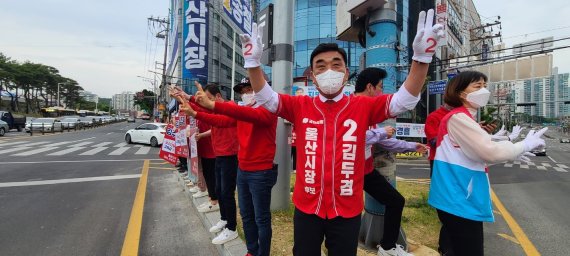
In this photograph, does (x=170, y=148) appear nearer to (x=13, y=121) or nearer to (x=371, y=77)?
(x=371, y=77)

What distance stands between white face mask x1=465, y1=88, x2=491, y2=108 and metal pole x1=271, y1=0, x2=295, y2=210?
2544 millimetres

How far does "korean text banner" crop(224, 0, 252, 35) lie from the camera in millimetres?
6074

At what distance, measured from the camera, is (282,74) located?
14.3 ft

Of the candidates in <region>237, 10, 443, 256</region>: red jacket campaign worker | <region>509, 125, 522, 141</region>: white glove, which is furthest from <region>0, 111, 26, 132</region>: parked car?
<region>509, 125, 522, 141</region>: white glove

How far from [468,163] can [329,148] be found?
908 mm

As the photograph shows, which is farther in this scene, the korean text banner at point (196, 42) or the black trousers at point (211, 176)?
the korean text banner at point (196, 42)

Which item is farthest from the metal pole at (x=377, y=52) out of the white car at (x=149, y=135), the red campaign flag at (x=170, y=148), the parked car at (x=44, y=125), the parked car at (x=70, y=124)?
the parked car at (x=70, y=124)

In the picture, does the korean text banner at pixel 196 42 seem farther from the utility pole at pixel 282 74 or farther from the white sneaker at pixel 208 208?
the utility pole at pixel 282 74

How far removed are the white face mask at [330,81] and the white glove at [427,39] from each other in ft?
1.40

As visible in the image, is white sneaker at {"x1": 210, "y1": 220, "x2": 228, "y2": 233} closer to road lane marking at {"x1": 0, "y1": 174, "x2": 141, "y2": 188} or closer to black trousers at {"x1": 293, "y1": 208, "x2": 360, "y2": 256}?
black trousers at {"x1": 293, "y1": 208, "x2": 360, "y2": 256}

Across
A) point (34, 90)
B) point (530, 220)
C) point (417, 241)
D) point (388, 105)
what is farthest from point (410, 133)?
point (34, 90)

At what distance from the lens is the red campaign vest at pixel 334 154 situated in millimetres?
1806

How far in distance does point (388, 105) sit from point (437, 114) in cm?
167

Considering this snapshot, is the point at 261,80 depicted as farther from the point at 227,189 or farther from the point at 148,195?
the point at 148,195
